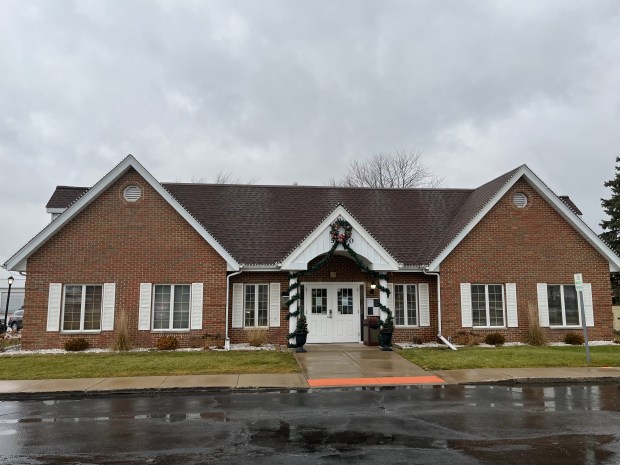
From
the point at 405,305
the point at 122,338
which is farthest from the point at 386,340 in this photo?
the point at 122,338

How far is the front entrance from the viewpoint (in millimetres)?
18453

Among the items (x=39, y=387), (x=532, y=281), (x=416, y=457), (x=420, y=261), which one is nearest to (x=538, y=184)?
(x=532, y=281)

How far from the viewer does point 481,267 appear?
724 inches

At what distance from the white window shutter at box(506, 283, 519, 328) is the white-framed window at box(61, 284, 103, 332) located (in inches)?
575

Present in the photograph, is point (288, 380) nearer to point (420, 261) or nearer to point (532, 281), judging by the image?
point (420, 261)

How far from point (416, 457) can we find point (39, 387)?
8.69 metres

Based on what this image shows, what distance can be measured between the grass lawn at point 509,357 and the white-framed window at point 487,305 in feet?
5.65

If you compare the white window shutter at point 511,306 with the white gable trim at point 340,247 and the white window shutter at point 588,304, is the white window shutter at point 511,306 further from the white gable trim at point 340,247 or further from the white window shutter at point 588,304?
the white gable trim at point 340,247

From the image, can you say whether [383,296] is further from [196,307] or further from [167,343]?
[167,343]

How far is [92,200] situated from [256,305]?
6.92 m

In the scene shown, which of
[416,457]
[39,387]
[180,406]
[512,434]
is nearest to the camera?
[416,457]

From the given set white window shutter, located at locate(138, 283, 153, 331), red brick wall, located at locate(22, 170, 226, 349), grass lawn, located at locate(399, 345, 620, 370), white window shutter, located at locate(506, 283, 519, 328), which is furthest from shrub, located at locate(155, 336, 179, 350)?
white window shutter, located at locate(506, 283, 519, 328)

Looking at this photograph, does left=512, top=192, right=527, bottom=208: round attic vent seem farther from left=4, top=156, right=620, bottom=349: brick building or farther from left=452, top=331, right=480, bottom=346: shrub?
left=452, top=331, right=480, bottom=346: shrub

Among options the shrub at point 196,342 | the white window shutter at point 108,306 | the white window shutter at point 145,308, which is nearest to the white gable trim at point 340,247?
the shrub at point 196,342
